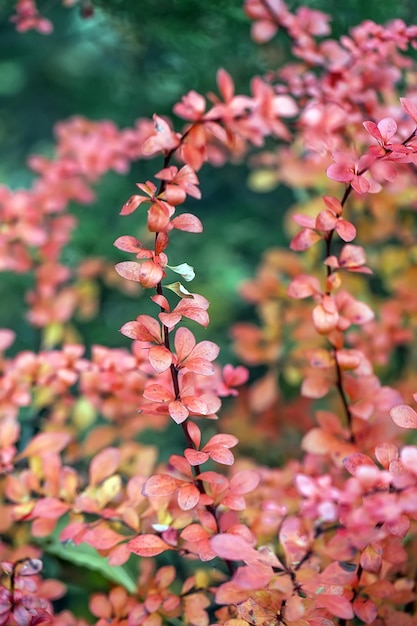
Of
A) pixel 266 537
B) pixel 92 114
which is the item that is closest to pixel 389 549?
pixel 266 537

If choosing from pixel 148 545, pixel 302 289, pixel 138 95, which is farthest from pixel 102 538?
pixel 138 95

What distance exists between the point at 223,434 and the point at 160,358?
0.14 metres

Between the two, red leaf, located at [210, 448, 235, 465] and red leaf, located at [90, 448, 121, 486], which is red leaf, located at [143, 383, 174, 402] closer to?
red leaf, located at [210, 448, 235, 465]

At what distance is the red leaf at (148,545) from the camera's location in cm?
75

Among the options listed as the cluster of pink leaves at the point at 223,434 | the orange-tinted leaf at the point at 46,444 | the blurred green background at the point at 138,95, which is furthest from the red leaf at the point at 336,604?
the blurred green background at the point at 138,95

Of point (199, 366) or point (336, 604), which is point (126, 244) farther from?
point (336, 604)

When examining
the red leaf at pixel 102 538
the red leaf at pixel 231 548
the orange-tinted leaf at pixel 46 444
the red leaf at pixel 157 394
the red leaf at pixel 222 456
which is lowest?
the orange-tinted leaf at pixel 46 444

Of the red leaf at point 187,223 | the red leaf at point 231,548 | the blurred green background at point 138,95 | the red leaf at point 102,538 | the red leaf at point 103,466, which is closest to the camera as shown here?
the red leaf at point 231,548

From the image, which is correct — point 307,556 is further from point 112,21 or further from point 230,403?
point 112,21

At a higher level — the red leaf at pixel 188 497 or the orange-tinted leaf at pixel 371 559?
the red leaf at pixel 188 497

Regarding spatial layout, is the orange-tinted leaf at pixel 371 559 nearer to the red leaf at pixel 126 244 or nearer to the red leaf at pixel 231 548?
the red leaf at pixel 231 548

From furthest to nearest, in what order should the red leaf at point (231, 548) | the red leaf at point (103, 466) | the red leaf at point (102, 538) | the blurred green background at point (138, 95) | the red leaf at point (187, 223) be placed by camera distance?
the blurred green background at point (138, 95) < the red leaf at point (103, 466) < the red leaf at point (102, 538) < the red leaf at point (187, 223) < the red leaf at point (231, 548)

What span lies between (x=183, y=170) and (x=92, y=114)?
56.8 inches

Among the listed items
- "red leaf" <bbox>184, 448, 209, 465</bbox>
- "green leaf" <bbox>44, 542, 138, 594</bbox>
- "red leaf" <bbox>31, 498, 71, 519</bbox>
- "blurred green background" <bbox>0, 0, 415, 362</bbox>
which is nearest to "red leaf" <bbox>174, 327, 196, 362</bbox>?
"red leaf" <bbox>184, 448, 209, 465</bbox>
